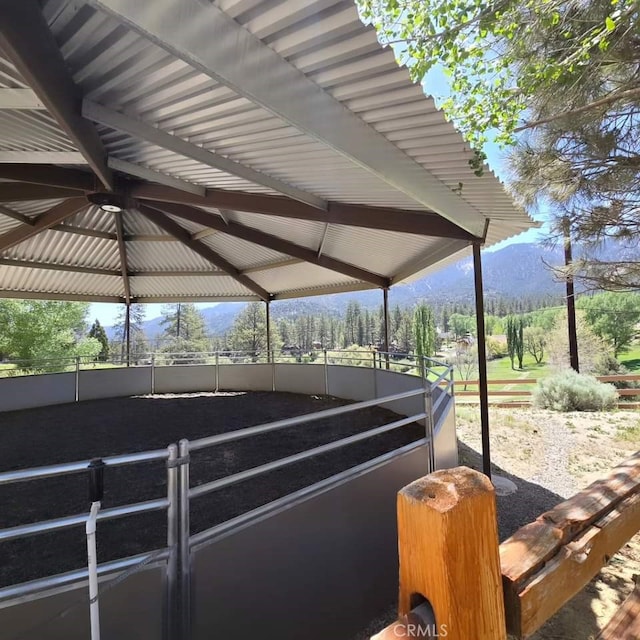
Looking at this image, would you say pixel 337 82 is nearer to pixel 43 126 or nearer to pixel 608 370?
pixel 43 126

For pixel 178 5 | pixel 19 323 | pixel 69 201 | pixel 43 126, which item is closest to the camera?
pixel 178 5

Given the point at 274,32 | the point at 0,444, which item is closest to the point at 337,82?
the point at 274,32

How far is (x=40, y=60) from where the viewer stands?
1998 mm

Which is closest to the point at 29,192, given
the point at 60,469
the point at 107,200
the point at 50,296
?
the point at 107,200

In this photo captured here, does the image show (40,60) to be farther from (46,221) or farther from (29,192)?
(46,221)

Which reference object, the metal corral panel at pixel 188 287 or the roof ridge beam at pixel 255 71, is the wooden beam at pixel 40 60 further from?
the metal corral panel at pixel 188 287

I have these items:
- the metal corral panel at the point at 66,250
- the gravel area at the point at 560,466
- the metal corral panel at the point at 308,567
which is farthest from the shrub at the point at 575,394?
the metal corral panel at the point at 66,250

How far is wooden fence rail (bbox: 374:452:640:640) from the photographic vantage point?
55 centimetres

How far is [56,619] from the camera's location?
1292 millimetres

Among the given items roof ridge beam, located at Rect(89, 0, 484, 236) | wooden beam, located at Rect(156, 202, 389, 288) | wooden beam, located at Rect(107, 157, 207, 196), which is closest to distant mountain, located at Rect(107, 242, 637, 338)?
wooden beam, located at Rect(156, 202, 389, 288)

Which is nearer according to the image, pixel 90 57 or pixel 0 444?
pixel 90 57

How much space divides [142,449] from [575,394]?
802 cm

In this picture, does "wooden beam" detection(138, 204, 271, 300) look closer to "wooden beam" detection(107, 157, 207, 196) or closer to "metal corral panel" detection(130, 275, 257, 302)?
"metal corral panel" detection(130, 275, 257, 302)

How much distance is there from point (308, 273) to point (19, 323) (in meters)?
19.7
